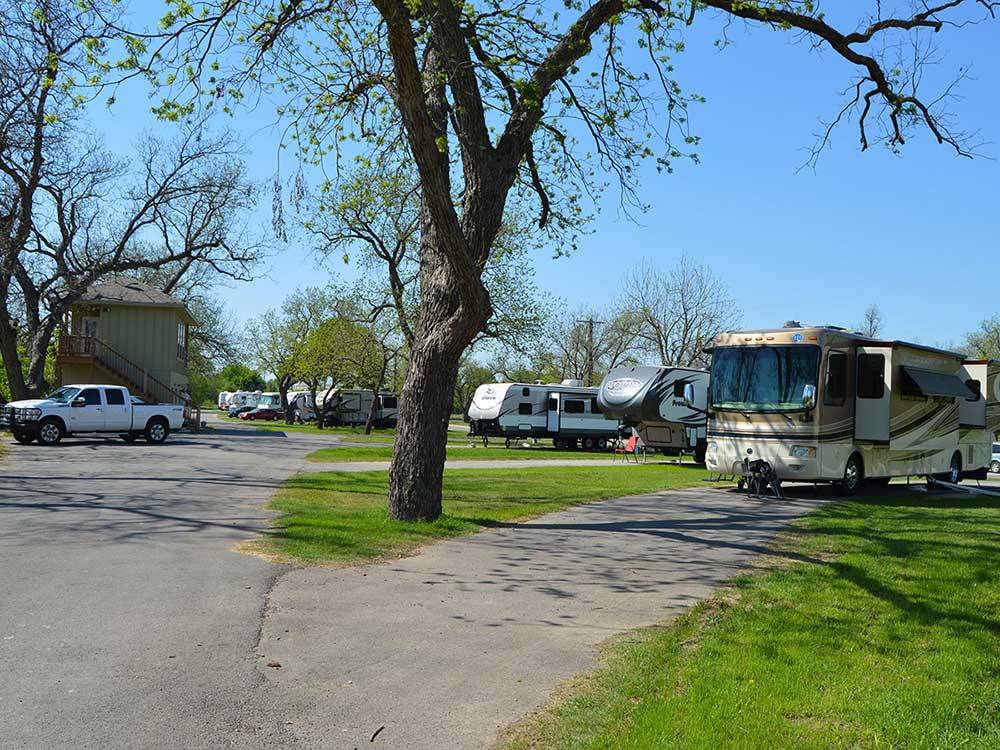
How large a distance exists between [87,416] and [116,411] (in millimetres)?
921

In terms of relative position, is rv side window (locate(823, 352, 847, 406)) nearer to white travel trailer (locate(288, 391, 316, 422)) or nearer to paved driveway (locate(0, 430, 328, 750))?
paved driveway (locate(0, 430, 328, 750))

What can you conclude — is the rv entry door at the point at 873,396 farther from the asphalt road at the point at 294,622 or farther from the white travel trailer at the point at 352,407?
the white travel trailer at the point at 352,407

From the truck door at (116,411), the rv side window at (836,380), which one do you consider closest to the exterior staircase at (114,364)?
the truck door at (116,411)

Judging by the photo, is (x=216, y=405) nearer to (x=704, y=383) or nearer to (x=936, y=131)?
(x=704, y=383)

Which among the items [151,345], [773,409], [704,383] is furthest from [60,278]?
[773,409]

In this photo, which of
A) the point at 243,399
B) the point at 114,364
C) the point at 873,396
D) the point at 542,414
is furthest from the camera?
the point at 243,399

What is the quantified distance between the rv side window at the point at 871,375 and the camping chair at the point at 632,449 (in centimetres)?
1538

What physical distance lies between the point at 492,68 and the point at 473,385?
84.2 meters

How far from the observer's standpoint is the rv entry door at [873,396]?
1808 centimetres

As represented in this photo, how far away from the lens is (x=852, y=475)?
1861cm

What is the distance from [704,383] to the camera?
107 feet

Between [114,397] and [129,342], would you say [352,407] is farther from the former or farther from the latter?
[114,397]

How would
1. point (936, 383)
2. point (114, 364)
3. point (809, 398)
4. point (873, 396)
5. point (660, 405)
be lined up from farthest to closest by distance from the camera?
point (114, 364) < point (660, 405) < point (936, 383) < point (873, 396) < point (809, 398)

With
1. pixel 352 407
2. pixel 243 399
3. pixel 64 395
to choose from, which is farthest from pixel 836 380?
pixel 243 399
